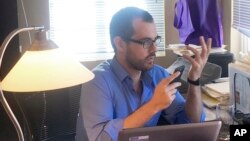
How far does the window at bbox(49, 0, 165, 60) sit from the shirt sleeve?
182cm

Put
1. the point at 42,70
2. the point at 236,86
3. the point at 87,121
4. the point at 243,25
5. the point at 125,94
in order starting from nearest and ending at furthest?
the point at 42,70 → the point at 87,121 → the point at 125,94 → the point at 236,86 → the point at 243,25

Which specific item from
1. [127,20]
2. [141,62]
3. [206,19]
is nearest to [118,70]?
[141,62]

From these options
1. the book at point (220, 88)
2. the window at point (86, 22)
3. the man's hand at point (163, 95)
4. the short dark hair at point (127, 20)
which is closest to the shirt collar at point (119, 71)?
the short dark hair at point (127, 20)

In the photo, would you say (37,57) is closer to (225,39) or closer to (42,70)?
(42,70)

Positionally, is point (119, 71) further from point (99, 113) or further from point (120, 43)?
point (99, 113)

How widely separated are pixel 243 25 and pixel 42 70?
2282 millimetres

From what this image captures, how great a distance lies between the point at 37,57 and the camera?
3.53ft

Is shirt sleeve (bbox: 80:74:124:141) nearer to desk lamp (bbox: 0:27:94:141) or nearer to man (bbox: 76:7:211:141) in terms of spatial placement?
man (bbox: 76:7:211:141)

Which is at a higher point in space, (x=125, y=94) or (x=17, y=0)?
(x=17, y=0)

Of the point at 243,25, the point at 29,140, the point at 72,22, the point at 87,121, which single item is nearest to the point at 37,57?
the point at 87,121

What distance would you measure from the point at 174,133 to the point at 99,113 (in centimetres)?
45

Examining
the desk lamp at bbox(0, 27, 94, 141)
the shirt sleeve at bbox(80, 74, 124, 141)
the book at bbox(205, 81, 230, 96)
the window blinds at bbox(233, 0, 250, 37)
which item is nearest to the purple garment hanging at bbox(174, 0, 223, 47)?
the window blinds at bbox(233, 0, 250, 37)

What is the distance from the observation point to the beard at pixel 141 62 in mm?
1823

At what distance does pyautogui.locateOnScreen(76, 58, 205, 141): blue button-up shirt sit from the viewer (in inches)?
64.3
